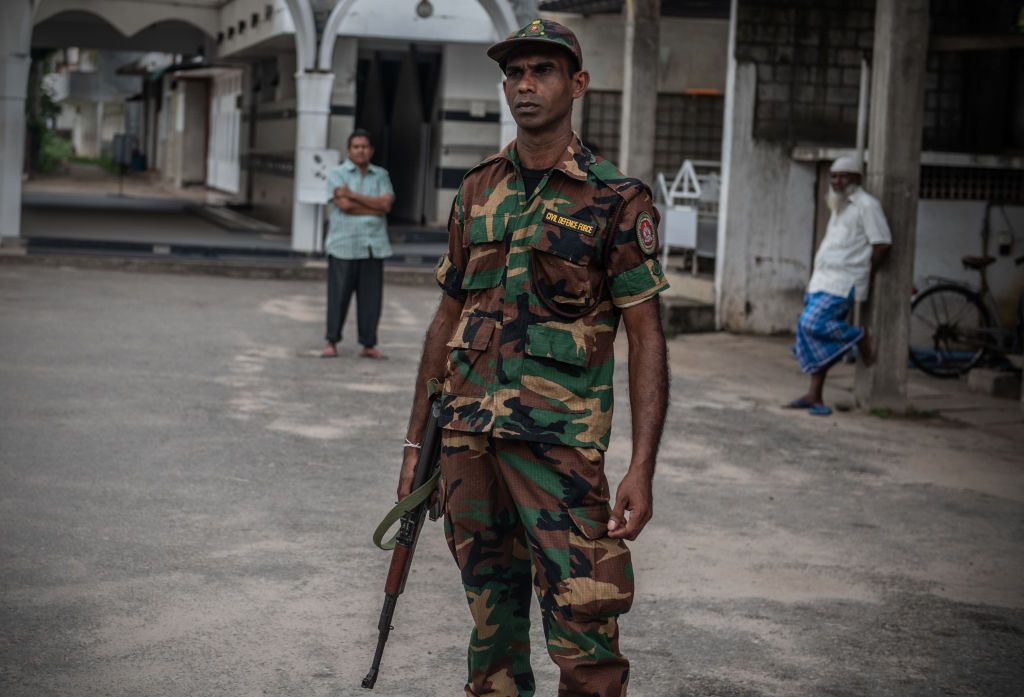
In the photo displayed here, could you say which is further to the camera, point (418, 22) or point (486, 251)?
point (418, 22)

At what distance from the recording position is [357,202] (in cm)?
1166

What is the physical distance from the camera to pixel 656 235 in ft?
11.6

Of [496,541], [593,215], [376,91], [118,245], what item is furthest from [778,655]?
[376,91]

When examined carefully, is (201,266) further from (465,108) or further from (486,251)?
(486,251)

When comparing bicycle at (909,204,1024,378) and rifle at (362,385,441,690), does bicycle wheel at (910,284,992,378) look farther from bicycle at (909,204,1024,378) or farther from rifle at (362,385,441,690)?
rifle at (362,385,441,690)

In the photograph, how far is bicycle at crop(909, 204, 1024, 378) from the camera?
1235 cm

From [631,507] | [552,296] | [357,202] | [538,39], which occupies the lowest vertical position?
[631,507]

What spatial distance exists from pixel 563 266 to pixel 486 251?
0.22 m

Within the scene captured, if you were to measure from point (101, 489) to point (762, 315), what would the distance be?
9172 millimetres

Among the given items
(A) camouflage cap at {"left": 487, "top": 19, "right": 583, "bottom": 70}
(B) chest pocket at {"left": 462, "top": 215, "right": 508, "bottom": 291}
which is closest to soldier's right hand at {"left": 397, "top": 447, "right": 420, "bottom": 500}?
(B) chest pocket at {"left": 462, "top": 215, "right": 508, "bottom": 291}

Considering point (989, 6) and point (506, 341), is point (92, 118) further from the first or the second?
point (506, 341)

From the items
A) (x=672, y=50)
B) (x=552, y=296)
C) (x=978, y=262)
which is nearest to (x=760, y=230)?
(x=978, y=262)

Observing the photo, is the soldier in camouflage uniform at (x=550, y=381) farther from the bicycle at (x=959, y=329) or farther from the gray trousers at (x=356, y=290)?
the bicycle at (x=959, y=329)

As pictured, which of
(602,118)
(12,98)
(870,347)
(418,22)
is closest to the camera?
(870,347)
